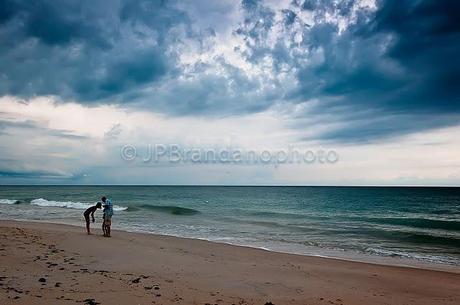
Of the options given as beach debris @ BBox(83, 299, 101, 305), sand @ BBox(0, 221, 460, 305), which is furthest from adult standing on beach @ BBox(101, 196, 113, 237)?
beach debris @ BBox(83, 299, 101, 305)

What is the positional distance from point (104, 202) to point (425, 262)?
15.1 meters

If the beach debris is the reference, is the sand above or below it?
below

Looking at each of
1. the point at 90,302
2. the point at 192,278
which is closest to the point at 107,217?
the point at 192,278

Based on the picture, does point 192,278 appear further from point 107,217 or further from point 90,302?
point 107,217

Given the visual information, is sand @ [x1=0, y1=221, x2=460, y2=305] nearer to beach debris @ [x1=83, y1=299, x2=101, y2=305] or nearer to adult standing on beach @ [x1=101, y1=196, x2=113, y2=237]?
beach debris @ [x1=83, y1=299, x2=101, y2=305]

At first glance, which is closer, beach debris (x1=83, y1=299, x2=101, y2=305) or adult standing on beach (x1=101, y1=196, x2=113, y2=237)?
beach debris (x1=83, y1=299, x2=101, y2=305)

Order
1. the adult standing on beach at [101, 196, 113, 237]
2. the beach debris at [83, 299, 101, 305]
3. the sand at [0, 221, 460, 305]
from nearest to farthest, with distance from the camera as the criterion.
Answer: the beach debris at [83, 299, 101, 305] < the sand at [0, 221, 460, 305] < the adult standing on beach at [101, 196, 113, 237]

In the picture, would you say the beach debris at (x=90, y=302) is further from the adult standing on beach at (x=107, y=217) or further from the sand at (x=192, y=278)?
the adult standing on beach at (x=107, y=217)

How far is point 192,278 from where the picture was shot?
8.88 metres

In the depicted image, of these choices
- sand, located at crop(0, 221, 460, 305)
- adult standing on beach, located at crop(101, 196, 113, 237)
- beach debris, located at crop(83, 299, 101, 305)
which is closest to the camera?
beach debris, located at crop(83, 299, 101, 305)

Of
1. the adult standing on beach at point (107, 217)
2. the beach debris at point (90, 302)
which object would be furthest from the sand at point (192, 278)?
the adult standing on beach at point (107, 217)

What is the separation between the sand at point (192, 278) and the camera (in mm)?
6937

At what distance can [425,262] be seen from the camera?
1446 centimetres

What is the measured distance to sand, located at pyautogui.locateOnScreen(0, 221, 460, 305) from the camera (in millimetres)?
6937
